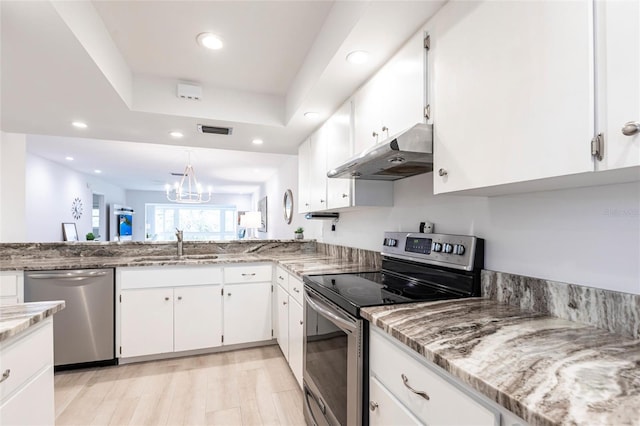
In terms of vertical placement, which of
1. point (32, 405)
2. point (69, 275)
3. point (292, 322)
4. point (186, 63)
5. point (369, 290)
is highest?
point (186, 63)

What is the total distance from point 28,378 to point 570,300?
1.92 m

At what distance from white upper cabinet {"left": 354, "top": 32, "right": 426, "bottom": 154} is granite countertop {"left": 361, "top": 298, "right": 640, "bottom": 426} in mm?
846

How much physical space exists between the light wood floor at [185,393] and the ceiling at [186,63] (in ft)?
6.80

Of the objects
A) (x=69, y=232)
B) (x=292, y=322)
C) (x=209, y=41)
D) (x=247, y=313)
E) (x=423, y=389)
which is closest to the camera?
(x=423, y=389)

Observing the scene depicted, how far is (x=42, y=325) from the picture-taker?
1190mm

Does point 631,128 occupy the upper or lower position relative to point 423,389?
upper

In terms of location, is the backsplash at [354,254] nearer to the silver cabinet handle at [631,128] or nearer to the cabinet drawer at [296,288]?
the cabinet drawer at [296,288]

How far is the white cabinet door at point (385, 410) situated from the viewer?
97 cm

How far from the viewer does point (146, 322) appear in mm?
2676

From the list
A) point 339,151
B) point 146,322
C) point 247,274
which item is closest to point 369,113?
point 339,151

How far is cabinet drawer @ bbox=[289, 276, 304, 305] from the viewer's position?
2150mm

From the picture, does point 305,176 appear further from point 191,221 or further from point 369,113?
point 191,221

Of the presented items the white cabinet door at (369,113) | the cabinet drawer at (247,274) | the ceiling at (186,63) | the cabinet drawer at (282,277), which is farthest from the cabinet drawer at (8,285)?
the white cabinet door at (369,113)

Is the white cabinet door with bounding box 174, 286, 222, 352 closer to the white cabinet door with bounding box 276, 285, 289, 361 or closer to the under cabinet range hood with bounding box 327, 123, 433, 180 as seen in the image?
the white cabinet door with bounding box 276, 285, 289, 361
